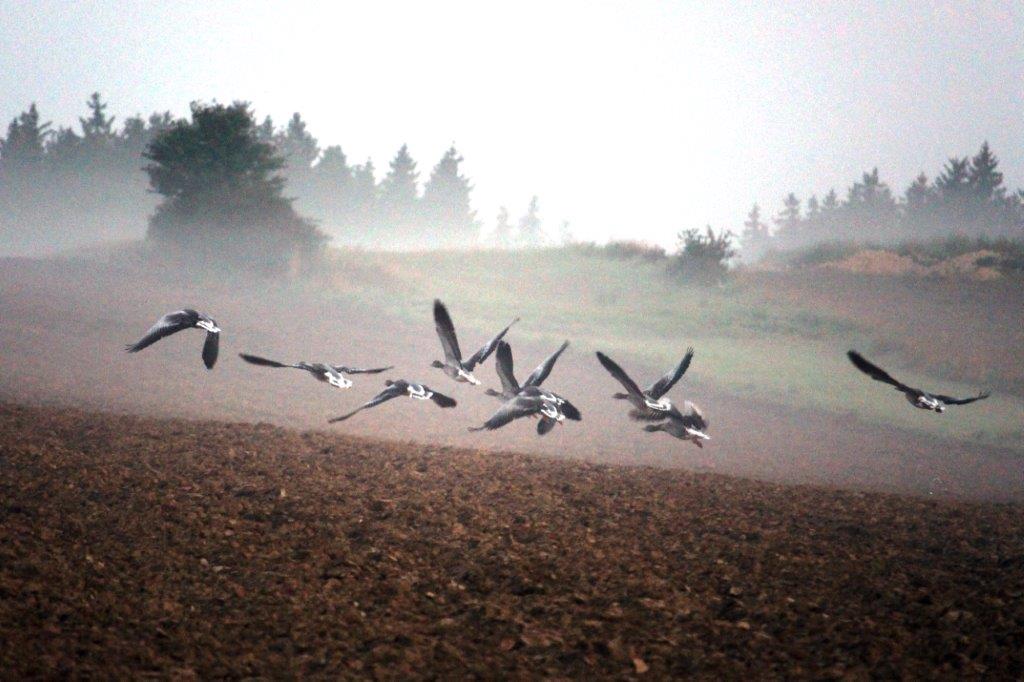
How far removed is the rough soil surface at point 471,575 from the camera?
5312mm

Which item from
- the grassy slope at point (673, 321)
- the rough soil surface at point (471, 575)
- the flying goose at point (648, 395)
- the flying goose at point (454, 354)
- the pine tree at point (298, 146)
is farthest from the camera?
the pine tree at point (298, 146)

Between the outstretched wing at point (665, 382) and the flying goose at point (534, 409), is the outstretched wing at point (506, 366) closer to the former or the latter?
the flying goose at point (534, 409)

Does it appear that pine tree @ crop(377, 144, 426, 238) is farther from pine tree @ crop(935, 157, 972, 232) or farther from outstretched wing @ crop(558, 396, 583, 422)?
outstretched wing @ crop(558, 396, 583, 422)

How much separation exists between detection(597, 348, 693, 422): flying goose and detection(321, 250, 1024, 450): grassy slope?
553 inches

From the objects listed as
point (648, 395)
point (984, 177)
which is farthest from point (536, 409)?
point (984, 177)

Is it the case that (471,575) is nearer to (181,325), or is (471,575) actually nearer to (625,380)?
(625,380)

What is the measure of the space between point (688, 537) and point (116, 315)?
86.3 feet

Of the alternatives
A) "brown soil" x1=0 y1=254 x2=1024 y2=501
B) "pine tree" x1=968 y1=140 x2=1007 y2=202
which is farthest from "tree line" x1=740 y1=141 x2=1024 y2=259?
"brown soil" x1=0 y1=254 x2=1024 y2=501

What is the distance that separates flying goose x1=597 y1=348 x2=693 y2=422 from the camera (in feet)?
26.0

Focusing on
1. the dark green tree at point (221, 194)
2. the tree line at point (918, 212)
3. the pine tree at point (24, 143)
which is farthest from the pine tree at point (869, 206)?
the pine tree at point (24, 143)

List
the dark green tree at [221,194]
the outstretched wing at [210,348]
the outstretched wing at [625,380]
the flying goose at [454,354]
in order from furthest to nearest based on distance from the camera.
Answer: the dark green tree at [221,194], the flying goose at [454,354], the outstretched wing at [210,348], the outstretched wing at [625,380]

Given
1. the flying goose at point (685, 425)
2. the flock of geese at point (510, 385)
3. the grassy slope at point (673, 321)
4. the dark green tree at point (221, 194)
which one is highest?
the dark green tree at point (221, 194)

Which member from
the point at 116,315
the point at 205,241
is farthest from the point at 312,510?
the point at 205,241

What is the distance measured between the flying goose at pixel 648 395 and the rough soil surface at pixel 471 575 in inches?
37.5
